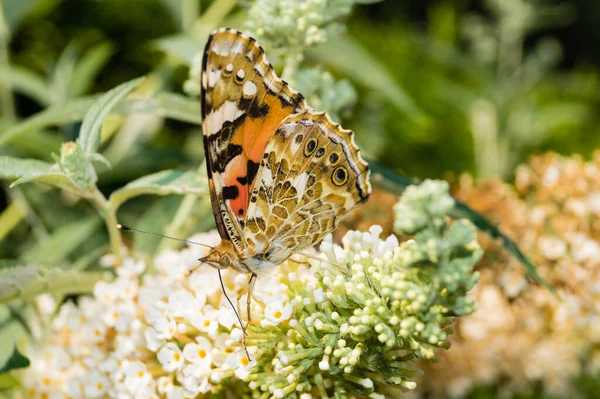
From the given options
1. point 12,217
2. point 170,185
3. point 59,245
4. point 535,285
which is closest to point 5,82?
point 12,217

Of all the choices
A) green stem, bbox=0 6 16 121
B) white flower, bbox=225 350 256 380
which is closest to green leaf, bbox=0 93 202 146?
white flower, bbox=225 350 256 380

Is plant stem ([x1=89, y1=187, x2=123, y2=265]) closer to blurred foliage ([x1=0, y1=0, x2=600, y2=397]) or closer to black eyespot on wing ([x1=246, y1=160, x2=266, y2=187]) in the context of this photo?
blurred foliage ([x1=0, y1=0, x2=600, y2=397])

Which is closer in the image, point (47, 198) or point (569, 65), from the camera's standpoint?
point (47, 198)

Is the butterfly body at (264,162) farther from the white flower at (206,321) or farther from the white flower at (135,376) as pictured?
the white flower at (135,376)

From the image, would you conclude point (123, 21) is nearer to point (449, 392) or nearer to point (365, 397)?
point (449, 392)

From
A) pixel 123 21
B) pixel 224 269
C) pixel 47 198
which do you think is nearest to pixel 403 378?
pixel 224 269

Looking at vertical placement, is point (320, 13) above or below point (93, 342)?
above

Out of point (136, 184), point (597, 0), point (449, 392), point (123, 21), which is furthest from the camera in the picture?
point (597, 0)
